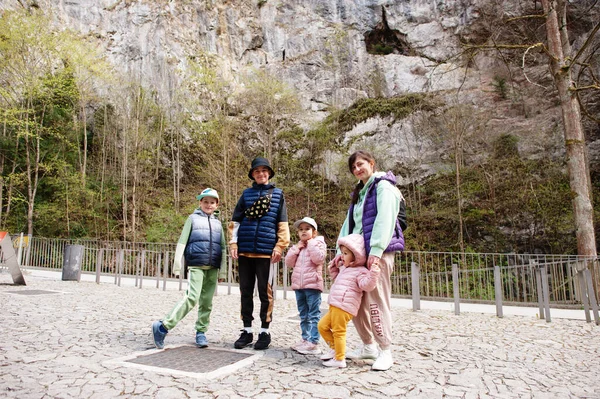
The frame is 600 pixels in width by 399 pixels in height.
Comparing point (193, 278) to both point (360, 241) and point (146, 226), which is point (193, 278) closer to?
point (360, 241)

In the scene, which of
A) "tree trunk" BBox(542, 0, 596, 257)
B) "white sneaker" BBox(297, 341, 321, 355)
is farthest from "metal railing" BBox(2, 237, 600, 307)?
"white sneaker" BBox(297, 341, 321, 355)

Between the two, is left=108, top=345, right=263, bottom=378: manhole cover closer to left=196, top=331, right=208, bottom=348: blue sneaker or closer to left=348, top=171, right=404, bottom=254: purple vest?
left=196, top=331, right=208, bottom=348: blue sneaker

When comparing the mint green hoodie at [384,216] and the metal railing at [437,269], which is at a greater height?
the mint green hoodie at [384,216]

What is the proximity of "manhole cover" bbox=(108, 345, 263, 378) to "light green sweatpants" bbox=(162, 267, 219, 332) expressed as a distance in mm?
272

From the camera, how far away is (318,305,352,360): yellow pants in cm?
317

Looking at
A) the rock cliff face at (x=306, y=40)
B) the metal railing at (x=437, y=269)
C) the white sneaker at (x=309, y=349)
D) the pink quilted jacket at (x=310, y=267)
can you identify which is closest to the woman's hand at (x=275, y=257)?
the pink quilted jacket at (x=310, y=267)

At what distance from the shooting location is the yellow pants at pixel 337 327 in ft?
10.4

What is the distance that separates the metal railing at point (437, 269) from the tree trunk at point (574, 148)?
717mm

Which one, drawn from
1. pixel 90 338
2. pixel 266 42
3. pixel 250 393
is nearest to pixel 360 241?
pixel 250 393

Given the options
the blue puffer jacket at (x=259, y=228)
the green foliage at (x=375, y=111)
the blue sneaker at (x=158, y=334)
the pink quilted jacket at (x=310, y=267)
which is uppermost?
the green foliage at (x=375, y=111)

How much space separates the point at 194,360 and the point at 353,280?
1.63 m

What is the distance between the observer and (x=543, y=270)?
6.76 metres

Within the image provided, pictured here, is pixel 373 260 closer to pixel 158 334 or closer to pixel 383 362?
pixel 383 362

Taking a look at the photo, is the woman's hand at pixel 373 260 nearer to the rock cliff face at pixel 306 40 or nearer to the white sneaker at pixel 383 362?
the white sneaker at pixel 383 362
